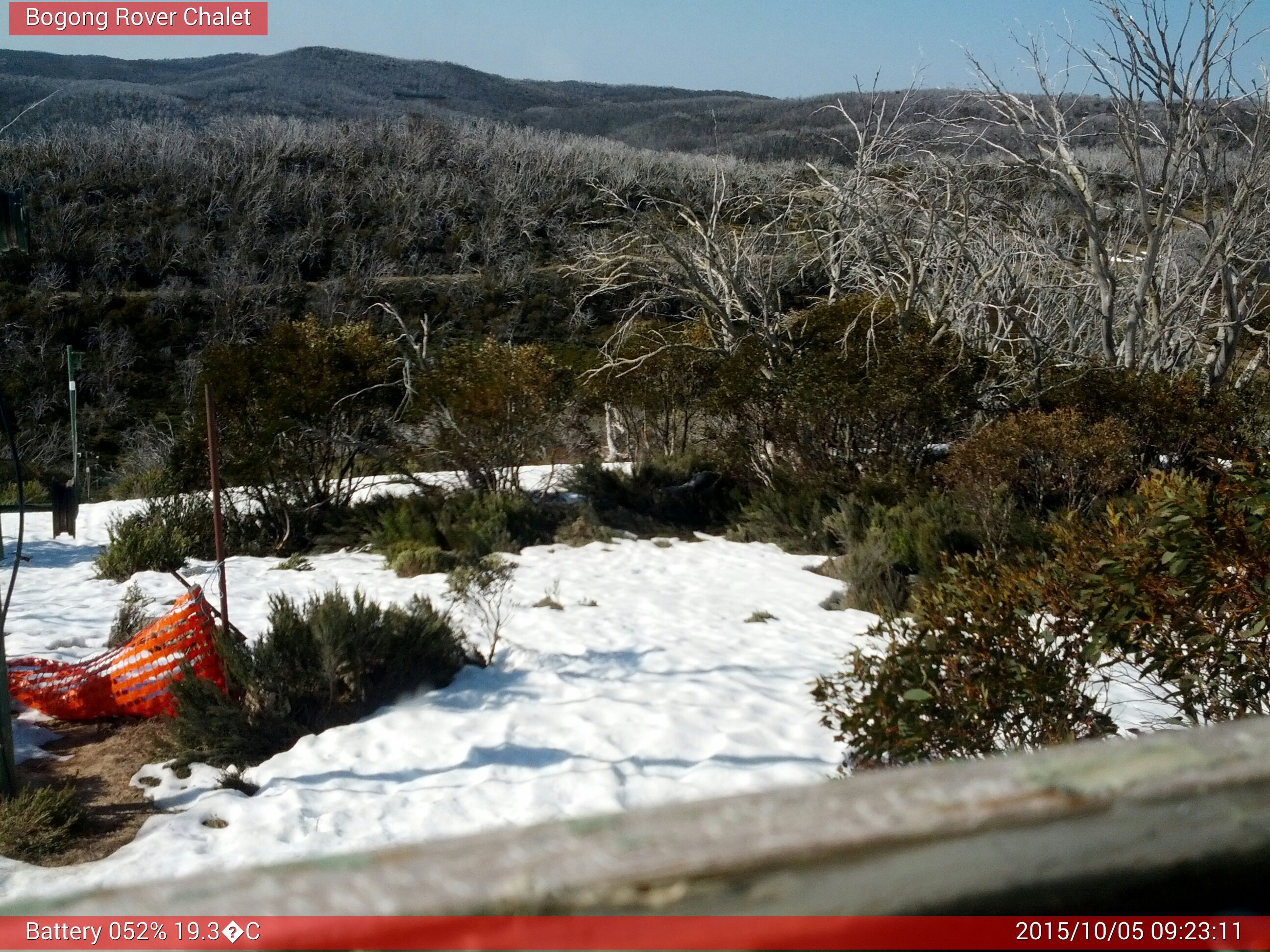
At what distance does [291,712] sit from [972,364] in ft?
25.0

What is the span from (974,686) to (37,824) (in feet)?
10.5

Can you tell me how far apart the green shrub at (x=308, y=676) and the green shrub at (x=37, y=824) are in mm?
692

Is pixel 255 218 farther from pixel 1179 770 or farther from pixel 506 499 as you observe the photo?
pixel 1179 770

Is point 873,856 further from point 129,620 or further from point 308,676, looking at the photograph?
point 129,620

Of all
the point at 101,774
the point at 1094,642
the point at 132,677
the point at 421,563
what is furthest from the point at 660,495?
the point at 1094,642

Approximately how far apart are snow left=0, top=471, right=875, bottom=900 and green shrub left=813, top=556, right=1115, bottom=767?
649mm

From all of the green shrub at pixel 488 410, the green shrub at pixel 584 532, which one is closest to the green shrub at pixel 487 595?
the green shrub at pixel 584 532

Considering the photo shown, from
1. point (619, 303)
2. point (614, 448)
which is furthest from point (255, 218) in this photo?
point (614, 448)

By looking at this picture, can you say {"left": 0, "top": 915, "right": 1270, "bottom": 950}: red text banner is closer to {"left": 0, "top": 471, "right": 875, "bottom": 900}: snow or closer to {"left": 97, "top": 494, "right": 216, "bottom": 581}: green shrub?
{"left": 0, "top": 471, "right": 875, "bottom": 900}: snow

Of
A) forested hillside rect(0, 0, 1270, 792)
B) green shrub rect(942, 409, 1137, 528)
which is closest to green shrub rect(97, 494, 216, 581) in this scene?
forested hillside rect(0, 0, 1270, 792)

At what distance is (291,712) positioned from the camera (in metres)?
4.71

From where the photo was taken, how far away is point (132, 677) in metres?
4.81

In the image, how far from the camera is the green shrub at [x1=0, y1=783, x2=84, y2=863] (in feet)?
11.2

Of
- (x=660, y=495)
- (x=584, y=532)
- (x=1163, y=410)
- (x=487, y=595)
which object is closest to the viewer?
(x=487, y=595)
